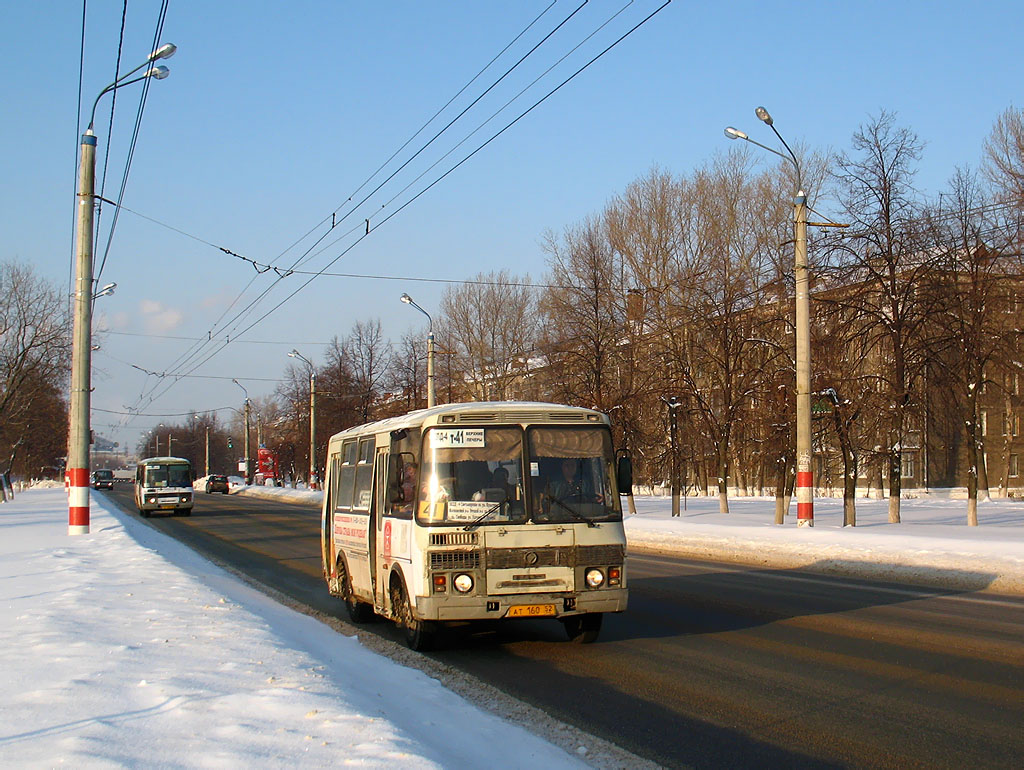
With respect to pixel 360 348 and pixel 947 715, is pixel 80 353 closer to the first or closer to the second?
pixel 947 715

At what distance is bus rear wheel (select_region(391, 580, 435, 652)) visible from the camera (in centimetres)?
1028

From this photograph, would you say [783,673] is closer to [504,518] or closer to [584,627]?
[584,627]

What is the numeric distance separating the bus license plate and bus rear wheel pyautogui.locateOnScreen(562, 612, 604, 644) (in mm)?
644

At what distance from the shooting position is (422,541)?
9852mm

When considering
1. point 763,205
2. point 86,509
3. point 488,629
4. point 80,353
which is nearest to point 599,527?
point 488,629

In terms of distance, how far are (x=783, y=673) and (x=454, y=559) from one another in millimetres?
3177

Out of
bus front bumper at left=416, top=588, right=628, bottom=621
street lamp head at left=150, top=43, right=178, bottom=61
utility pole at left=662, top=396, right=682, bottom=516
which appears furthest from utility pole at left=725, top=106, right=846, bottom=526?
bus front bumper at left=416, top=588, right=628, bottom=621

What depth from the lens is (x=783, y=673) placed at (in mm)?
8797

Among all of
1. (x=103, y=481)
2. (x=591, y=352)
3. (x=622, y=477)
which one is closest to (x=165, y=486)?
(x=591, y=352)

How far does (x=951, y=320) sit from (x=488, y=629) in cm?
2045

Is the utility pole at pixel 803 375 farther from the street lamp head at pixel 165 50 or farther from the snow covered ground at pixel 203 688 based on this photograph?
the street lamp head at pixel 165 50

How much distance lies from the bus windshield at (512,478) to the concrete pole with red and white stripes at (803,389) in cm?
1533

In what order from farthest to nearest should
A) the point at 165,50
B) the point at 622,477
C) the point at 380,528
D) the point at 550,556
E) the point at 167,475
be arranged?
the point at 167,475
the point at 165,50
the point at 380,528
the point at 622,477
the point at 550,556

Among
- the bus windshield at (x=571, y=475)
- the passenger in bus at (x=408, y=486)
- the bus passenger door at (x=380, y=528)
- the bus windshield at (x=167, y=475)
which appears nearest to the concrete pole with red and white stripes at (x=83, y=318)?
the bus passenger door at (x=380, y=528)
